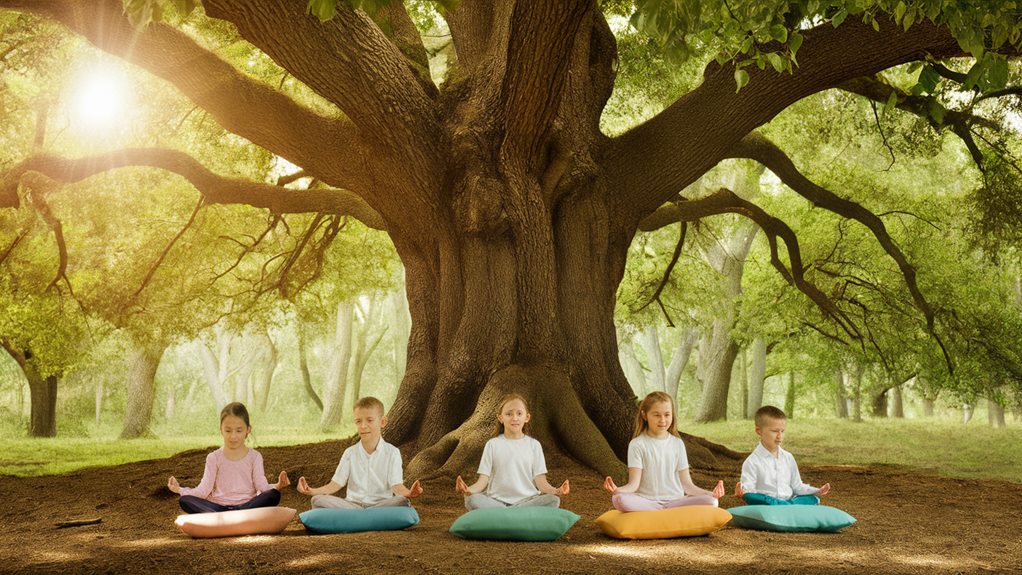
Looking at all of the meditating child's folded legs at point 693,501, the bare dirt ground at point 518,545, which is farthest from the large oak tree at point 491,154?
the meditating child's folded legs at point 693,501

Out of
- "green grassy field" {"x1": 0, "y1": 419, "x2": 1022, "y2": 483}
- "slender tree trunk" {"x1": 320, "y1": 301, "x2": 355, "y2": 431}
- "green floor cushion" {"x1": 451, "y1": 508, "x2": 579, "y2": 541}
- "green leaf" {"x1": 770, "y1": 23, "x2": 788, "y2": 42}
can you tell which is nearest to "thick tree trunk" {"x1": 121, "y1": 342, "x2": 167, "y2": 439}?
"green grassy field" {"x1": 0, "y1": 419, "x2": 1022, "y2": 483}

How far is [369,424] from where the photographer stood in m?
5.90

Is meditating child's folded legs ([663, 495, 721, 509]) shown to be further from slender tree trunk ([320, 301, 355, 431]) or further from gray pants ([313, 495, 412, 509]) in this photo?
slender tree trunk ([320, 301, 355, 431])

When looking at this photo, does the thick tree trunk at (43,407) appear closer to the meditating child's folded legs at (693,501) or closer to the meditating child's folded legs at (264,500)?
the meditating child's folded legs at (264,500)

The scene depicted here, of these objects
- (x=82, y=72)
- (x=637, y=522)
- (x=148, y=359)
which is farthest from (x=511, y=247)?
(x=148, y=359)

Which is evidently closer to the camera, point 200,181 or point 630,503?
point 630,503

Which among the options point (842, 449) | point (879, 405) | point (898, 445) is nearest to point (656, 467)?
point (842, 449)

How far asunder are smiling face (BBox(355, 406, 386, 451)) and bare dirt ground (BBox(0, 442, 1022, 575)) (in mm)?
614

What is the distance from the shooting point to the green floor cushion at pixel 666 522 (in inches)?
217

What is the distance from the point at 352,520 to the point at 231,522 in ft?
2.44

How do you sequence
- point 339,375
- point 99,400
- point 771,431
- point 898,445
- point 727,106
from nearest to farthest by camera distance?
point 771,431, point 727,106, point 898,445, point 339,375, point 99,400

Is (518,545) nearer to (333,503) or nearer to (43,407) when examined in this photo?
(333,503)

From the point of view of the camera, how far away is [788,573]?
4406 mm

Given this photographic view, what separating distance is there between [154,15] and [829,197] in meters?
10.6
